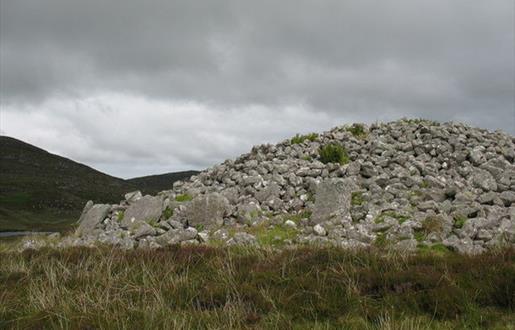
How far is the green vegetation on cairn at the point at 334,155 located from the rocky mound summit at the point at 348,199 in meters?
0.05

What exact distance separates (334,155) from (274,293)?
12744mm

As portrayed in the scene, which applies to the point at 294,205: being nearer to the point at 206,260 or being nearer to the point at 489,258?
the point at 206,260

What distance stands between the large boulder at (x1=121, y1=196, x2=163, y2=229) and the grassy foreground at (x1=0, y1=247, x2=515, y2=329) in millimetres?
6550

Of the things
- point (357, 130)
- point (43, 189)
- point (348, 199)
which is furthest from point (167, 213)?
point (43, 189)

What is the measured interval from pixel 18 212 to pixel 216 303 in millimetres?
118856

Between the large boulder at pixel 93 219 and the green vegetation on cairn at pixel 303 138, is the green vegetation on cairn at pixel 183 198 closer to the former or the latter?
the large boulder at pixel 93 219

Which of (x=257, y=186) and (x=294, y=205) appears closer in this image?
(x=294, y=205)

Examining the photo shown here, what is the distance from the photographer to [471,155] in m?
18.5

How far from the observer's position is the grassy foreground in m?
6.24

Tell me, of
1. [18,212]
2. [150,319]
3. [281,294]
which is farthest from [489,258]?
[18,212]

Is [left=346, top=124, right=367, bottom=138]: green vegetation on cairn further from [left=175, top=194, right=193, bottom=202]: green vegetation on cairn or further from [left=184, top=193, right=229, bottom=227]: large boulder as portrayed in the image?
[left=184, top=193, right=229, bottom=227]: large boulder

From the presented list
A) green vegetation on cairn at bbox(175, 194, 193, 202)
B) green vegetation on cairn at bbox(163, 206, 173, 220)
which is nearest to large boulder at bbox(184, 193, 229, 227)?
green vegetation on cairn at bbox(163, 206, 173, 220)

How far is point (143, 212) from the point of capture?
1678 centimetres

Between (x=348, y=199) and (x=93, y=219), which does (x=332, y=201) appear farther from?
(x=93, y=219)
